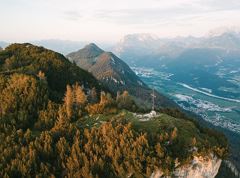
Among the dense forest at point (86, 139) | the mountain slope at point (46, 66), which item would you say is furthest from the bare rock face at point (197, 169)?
the mountain slope at point (46, 66)

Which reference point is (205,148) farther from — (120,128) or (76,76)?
(76,76)

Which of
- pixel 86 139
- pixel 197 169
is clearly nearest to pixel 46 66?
pixel 86 139

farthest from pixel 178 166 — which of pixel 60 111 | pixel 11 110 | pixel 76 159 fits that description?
pixel 11 110

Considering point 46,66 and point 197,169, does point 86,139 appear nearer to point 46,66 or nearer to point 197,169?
point 197,169

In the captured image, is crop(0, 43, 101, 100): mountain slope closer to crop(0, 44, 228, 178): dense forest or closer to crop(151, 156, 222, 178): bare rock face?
crop(0, 44, 228, 178): dense forest

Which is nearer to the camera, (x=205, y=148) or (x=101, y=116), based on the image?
(x=205, y=148)

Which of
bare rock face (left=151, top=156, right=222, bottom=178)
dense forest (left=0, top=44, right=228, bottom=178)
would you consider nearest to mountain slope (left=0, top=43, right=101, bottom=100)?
dense forest (left=0, top=44, right=228, bottom=178)
